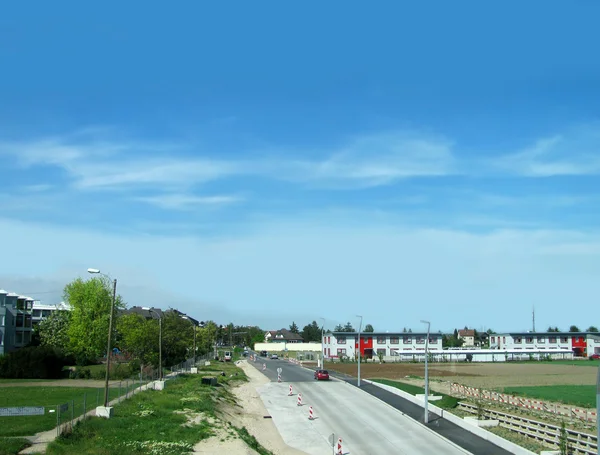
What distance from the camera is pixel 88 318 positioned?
4021 inches

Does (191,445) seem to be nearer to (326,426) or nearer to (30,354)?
(326,426)

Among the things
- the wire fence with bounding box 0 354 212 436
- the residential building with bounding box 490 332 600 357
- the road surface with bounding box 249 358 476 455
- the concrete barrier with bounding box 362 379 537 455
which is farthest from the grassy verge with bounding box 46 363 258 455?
the residential building with bounding box 490 332 600 357

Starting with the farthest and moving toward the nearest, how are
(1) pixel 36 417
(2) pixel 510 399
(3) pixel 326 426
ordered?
(2) pixel 510 399, (3) pixel 326 426, (1) pixel 36 417

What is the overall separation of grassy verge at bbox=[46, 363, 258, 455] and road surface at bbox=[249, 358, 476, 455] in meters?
5.35

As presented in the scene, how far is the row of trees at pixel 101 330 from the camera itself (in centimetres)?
8088

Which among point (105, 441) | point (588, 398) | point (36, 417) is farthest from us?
point (588, 398)

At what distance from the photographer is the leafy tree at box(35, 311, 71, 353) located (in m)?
107

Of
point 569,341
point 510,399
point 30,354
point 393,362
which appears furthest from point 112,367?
point 569,341

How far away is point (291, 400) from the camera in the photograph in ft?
207

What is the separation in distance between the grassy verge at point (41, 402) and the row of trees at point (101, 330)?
16.4m

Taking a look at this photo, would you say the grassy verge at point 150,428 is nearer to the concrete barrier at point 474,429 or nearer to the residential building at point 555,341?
the concrete barrier at point 474,429

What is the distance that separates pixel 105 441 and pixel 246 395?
35686mm

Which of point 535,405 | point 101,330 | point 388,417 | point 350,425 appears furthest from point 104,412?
point 101,330

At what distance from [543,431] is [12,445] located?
105 feet
